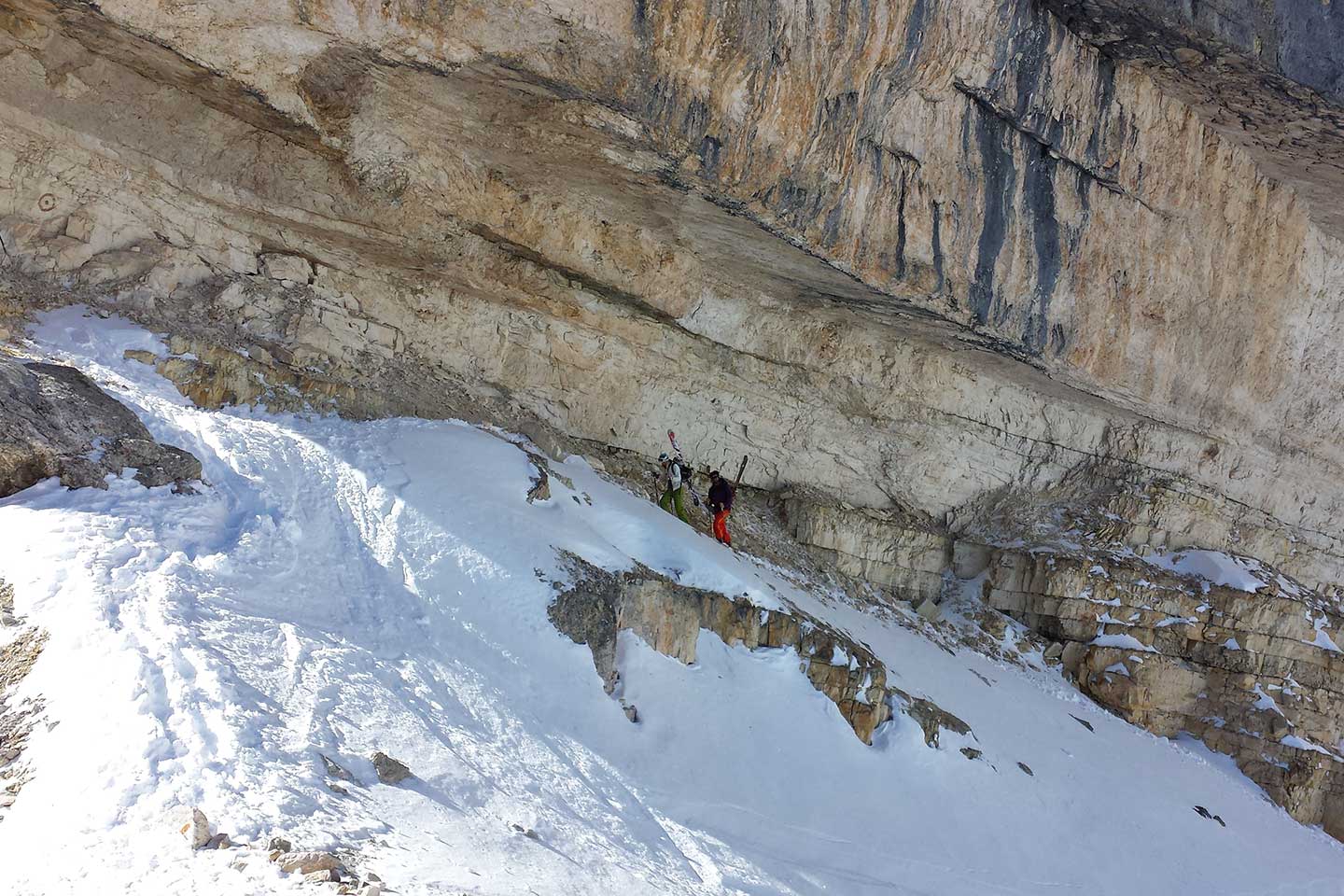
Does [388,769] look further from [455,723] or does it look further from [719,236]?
[719,236]

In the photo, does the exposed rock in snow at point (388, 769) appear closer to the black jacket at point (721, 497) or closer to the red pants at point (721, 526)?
the red pants at point (721, 526)

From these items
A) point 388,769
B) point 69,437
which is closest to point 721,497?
point 69,437

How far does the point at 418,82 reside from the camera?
10094 mm

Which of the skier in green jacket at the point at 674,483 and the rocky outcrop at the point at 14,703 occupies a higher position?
the rocky outcrop at the point at 14,703

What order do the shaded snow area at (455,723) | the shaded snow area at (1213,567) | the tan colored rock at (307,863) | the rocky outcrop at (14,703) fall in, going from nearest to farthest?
the tan colored rock at (307,863), the rocky outcrop at (14,703), the shaded snow area at (455,723), the shaded snow area at (1213,567)

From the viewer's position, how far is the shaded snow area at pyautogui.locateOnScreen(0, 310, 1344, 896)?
14.3 ft

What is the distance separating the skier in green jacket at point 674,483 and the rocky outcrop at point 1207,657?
20.2ft

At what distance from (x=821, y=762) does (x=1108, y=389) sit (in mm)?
9773

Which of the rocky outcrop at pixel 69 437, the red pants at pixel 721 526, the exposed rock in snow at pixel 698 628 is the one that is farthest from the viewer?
A: the red pants at pixel 721 526

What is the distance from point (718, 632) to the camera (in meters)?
9.63

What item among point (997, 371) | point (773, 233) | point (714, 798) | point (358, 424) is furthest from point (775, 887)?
point (997, 371)

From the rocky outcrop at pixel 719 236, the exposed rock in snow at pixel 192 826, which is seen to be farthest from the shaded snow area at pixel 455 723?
the rocky outcrop at pixel 719 236

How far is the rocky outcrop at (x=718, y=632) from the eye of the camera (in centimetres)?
834

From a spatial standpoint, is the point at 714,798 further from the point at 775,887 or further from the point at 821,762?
the point at 821,762
